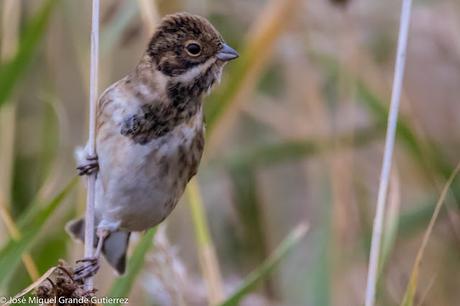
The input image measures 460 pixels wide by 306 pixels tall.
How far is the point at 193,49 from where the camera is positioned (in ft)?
7.07

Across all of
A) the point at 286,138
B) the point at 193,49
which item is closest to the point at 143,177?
the point at 193,49

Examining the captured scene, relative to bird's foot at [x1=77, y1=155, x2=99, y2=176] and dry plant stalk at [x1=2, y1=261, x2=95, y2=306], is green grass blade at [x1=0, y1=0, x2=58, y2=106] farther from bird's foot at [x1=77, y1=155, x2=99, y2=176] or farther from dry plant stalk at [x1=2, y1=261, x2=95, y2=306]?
dry plant stalk at [x1=2, y1=261, x2=95, y2=306]

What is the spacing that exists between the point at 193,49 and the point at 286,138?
1428 millimetres

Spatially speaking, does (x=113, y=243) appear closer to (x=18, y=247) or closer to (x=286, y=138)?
(x=18, y=247)

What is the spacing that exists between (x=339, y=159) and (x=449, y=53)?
1.76 feet

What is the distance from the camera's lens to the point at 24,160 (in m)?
3.62

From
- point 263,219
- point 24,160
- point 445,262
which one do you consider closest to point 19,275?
point 24,160

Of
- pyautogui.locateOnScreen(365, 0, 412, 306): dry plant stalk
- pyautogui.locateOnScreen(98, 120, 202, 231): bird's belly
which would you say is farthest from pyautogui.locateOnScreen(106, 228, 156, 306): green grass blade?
pyautogui.locateOnScreen(365, 0, 412, 306): dry plant stalk

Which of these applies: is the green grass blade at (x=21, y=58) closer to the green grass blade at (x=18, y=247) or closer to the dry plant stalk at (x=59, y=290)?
the green grass blade at (x=18, y=247)

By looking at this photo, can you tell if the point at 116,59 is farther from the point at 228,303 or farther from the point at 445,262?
the point at 228,303

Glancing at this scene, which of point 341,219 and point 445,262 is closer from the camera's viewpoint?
point 341,219

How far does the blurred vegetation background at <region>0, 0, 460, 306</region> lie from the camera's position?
3.01m

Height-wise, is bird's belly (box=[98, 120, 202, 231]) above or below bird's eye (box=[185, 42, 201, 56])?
below

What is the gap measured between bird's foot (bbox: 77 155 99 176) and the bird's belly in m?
0.02
